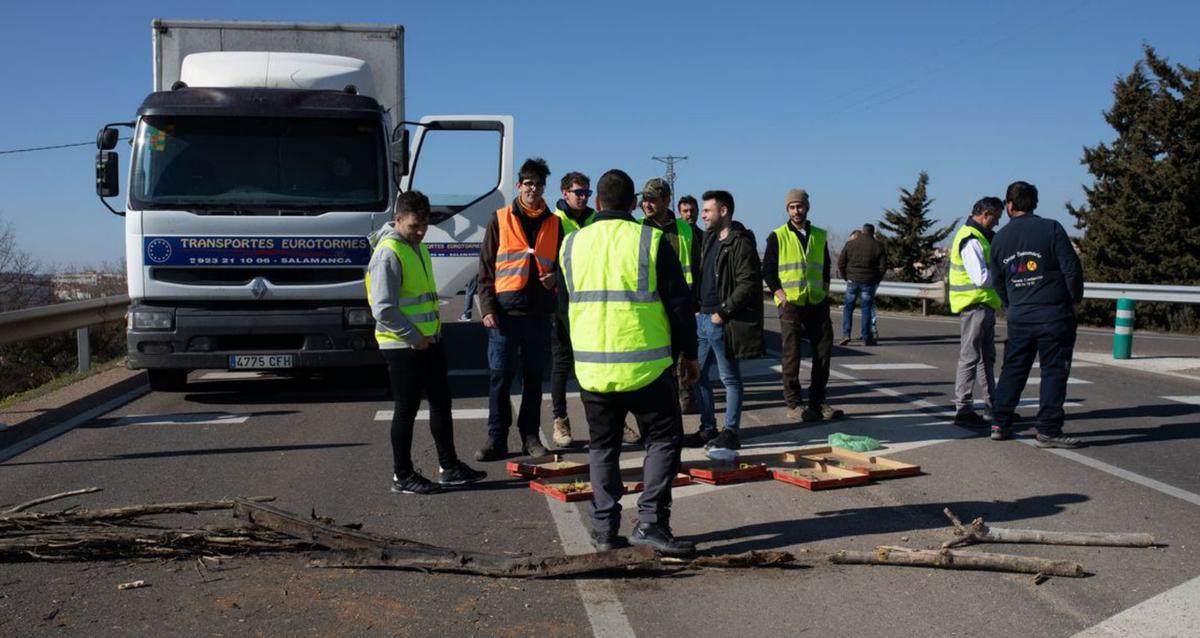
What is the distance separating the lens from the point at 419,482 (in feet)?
22.7

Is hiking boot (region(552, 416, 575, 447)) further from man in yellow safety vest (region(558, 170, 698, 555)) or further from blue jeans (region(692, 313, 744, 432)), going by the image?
man in yellow safety vest (region(558, 170, 698, 555))

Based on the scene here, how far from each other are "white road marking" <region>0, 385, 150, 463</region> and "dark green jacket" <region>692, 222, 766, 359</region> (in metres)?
5.39

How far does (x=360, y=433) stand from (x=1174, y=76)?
3171cm

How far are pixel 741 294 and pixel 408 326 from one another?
2.53 m

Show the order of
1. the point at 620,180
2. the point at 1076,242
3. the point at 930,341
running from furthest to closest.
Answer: the point at 1076,242 → the point at 930,341 → the point at 620,180

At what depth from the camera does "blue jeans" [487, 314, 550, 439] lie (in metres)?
8.02

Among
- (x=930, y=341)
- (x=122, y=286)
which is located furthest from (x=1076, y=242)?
(x=122, y=286)

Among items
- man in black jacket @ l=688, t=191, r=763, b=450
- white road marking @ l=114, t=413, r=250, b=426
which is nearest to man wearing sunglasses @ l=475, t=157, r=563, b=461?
man in black jacket @ l=688, t=191, r=763, b=450

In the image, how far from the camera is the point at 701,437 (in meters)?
8.48

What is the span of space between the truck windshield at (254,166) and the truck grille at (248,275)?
1.86ft

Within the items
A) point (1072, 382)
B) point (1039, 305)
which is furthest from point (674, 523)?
point (1072, 382)

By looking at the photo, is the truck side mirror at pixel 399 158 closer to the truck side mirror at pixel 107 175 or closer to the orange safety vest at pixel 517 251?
the truck side mirror at pixel 107 175

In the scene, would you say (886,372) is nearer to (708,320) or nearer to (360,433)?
(708,320)

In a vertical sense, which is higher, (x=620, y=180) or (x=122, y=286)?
(x=620, y=180)
